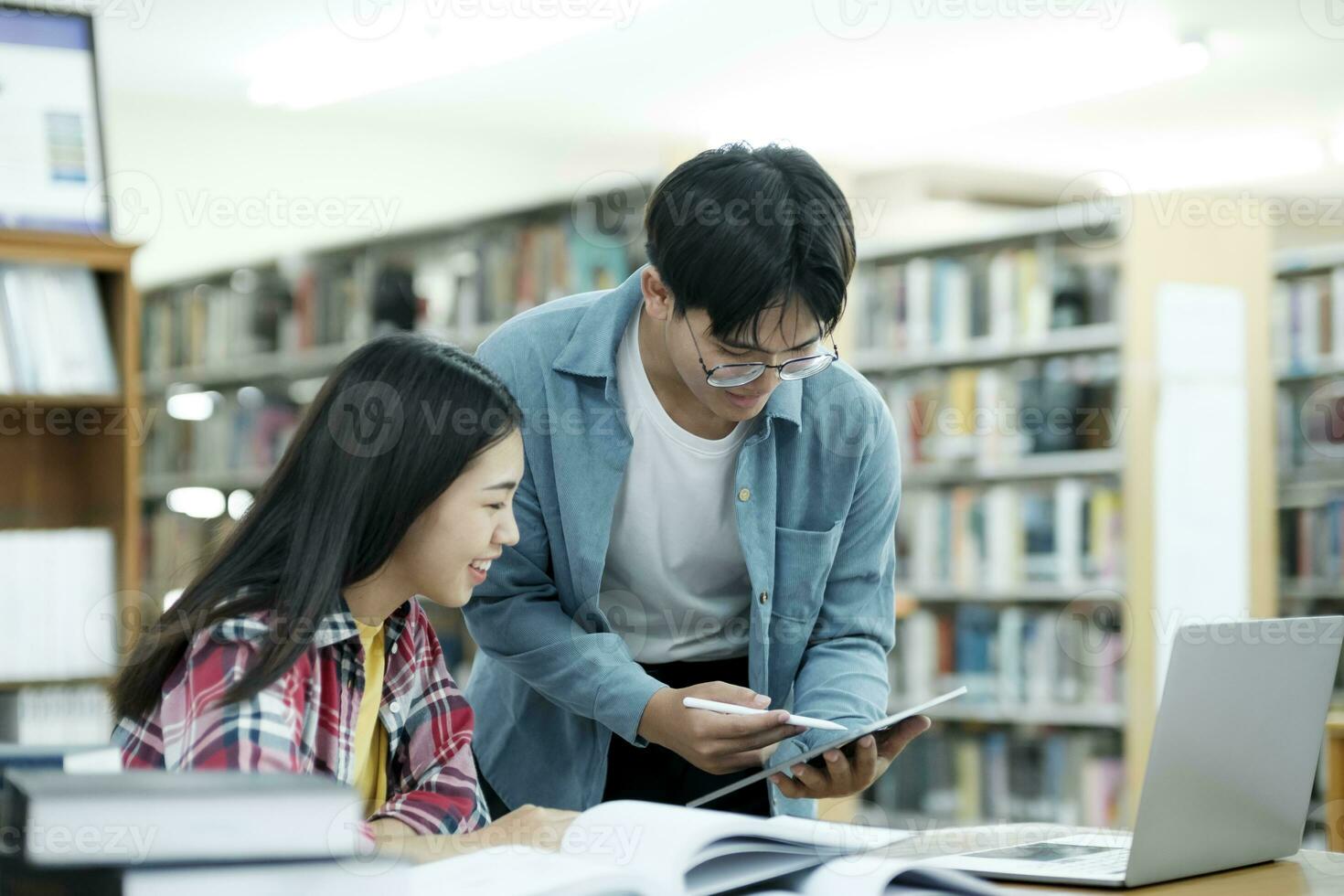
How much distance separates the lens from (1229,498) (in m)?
4.23

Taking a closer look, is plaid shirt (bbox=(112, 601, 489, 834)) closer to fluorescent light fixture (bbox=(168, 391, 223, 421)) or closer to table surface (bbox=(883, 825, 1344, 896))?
table surface (bbox=(883, 825, 1344, 896))

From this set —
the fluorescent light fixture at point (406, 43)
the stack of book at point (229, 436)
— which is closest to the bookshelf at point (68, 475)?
the stack of book at point (229, 436)

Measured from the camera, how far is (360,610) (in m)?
1.39

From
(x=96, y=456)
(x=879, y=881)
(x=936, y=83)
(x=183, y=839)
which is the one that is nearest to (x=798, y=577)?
(x=879, y=881)

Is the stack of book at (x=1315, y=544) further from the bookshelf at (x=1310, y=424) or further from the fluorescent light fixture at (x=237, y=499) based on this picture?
the fluorescent light fixture at (x=237, y=499)

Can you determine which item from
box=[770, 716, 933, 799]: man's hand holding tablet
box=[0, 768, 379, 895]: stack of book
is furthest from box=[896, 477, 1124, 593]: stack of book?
box=[0, 768, 379, 895]: stack of book

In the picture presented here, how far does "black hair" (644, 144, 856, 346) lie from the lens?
1.34m

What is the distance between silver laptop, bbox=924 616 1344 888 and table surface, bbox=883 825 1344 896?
0.01 metres

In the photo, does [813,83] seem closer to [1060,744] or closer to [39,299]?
[1060,744]

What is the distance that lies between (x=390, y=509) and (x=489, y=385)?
172 mm

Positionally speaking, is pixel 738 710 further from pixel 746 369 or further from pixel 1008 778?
pixel 1008 778

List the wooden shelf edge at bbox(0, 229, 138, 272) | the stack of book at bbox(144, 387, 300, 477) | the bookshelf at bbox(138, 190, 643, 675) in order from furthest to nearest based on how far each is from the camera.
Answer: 1. the stack of book at bbox(144, 387, 300, 477)
2. the bookshelf at bbox(138, 190, 643, 675)
3. the wooden shelf edge at bbox(0, 229, 138, 272)

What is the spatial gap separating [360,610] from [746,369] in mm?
438

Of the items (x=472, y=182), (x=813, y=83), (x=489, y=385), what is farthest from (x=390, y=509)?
(x=472, y=182)
